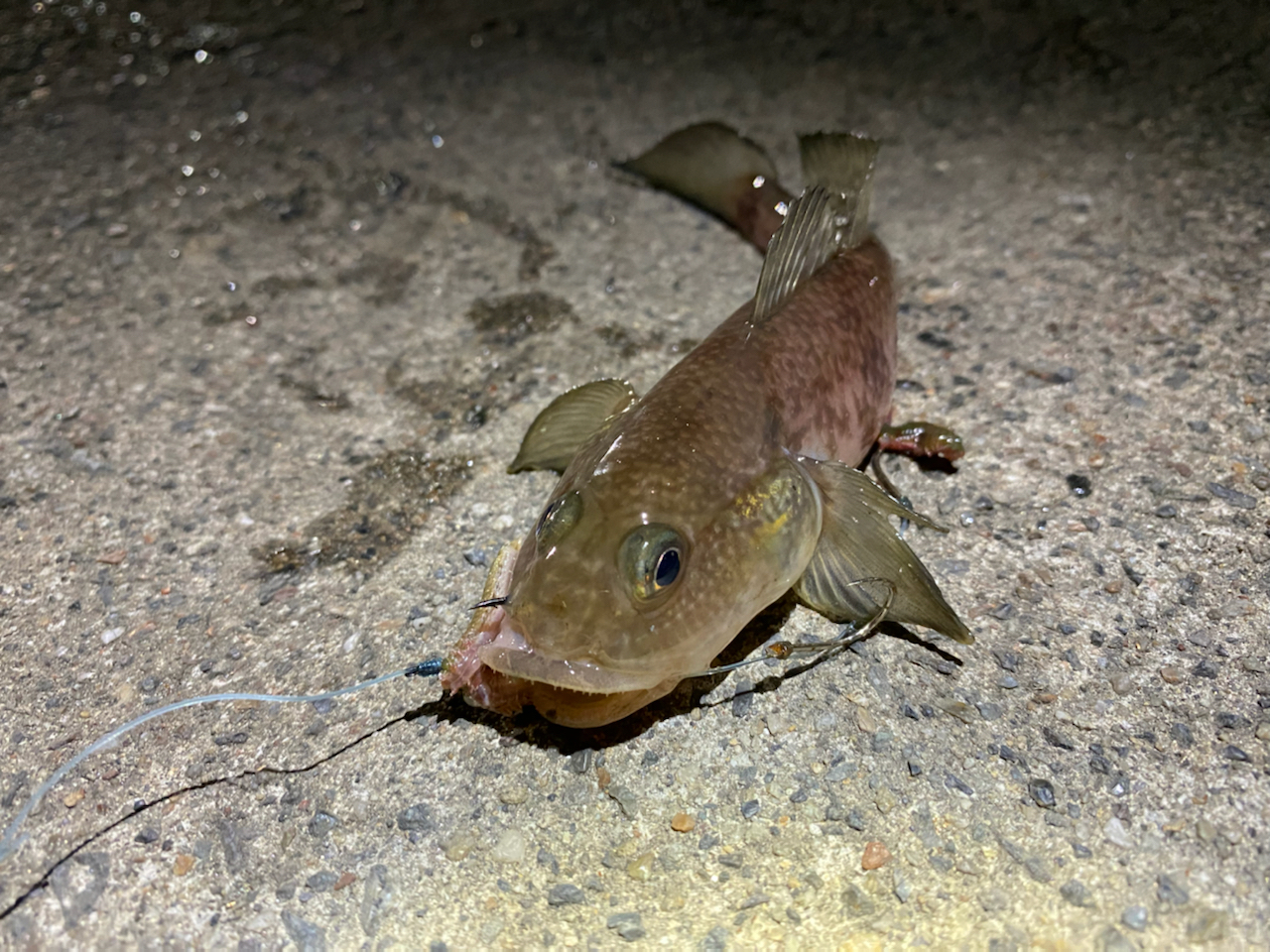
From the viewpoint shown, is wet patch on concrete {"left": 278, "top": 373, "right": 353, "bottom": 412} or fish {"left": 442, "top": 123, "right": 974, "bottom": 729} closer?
fish {"left": 442, "top": 123, "right": 974, "bottom": 729}

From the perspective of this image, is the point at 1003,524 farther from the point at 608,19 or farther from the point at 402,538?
the point at 608,19

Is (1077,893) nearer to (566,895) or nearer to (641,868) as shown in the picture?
(641,868)

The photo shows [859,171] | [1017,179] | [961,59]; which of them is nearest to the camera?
[859,171]

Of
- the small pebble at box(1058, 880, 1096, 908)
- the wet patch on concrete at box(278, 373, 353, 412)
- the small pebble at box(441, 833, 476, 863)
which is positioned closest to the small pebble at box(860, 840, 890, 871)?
the small pebble at box(1058, 880, 1096, 908)

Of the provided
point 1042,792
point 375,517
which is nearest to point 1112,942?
point 1042,792

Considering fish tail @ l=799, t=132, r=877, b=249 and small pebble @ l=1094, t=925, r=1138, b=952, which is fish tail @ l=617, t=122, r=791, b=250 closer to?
fish tail @ l=799, t=132, r=877, b=249

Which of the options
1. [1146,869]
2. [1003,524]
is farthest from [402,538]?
[1146,869]

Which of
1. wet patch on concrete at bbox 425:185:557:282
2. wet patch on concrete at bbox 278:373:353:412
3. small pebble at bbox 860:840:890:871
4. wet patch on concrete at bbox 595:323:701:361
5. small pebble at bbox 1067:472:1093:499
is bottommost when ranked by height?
small pebble at bbox 860:840:890:871
